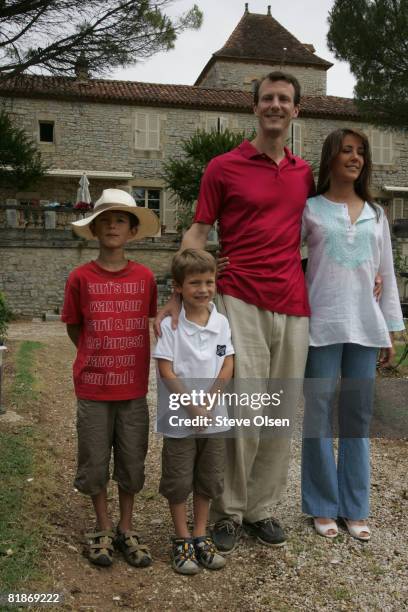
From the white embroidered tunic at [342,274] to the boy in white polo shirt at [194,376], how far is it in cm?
51

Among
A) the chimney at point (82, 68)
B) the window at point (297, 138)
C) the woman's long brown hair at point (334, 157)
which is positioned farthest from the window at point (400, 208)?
the woman's long brown hair at point (334, 157)

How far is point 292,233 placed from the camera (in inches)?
108

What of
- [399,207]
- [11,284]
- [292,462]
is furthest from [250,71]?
[292,462]

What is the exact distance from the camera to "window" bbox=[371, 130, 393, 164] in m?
23.9

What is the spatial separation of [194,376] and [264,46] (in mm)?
27918

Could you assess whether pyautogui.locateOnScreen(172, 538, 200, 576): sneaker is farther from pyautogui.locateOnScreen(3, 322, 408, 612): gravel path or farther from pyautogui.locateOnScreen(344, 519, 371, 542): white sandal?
pyautogui.locateOnScreen(344, 519, 371, 542): white sandal

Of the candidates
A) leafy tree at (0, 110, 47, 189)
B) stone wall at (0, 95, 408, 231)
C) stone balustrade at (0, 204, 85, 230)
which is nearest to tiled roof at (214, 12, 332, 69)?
stone wall at (0, 95, 408, 231)

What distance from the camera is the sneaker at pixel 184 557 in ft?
8.21

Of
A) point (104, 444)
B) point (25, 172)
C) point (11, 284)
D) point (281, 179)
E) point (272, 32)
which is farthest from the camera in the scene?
point (272, 32)

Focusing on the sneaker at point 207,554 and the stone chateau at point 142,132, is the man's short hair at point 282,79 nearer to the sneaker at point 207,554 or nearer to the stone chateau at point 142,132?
the sneaker at point 207,554

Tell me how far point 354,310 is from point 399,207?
2268 centimetres

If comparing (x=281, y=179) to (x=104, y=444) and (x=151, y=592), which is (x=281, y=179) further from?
(x=151, y=592)

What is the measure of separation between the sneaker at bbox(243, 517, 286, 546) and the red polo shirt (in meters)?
0.99

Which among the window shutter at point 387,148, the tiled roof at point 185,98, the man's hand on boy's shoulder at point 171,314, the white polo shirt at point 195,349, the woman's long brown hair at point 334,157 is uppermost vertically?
the tiled roof at point 185,98
